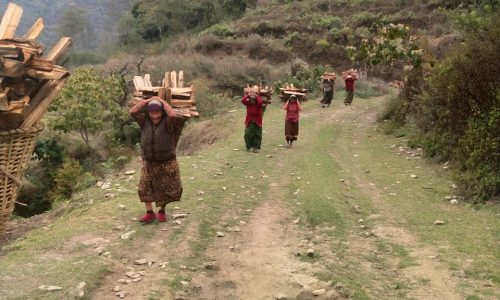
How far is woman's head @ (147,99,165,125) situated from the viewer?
7.48m

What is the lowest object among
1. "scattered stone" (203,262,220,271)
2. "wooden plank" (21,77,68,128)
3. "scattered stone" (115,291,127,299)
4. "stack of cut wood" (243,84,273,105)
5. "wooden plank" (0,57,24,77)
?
"scattered stone" (203,262,220,271)

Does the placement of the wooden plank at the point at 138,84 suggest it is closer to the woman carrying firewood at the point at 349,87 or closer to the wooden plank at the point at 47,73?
the wooden plank at the point at 47,73

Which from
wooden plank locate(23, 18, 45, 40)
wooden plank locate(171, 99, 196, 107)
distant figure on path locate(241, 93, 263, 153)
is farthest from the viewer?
distant figure on path locate(241, 93, 263, 153)

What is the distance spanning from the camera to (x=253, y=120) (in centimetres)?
1416

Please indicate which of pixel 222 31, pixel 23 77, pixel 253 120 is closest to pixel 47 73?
pixel 23 77

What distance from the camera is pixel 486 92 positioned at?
1155cm

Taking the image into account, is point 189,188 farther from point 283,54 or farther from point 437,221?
point 283,54

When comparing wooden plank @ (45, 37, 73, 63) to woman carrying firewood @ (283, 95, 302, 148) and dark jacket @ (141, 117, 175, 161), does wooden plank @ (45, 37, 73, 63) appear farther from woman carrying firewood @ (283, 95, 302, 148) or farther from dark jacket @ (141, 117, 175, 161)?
woman carrying firewood @ (283, 95, 302, 148)

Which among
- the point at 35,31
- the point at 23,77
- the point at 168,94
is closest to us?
the point at 168,94

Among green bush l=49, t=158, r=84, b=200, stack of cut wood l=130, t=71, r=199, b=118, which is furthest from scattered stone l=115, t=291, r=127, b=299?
green bush l=49, t=158, r=84, b=200

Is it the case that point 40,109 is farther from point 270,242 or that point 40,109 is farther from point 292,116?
point 292,116

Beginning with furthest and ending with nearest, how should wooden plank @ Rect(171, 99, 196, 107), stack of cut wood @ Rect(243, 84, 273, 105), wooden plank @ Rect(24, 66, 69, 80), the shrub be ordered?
the shrub < stack of cut wood @ Rect(243, 84, 273, 105) < wooden plank @ Rect(24, 66, 69, 80) < wooden plank @ Rect(171, 99, 196, 107)

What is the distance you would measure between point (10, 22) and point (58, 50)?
2.86ft

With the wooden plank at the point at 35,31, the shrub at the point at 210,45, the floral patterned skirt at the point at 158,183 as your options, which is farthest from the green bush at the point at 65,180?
the shrub at the point at 210,45
